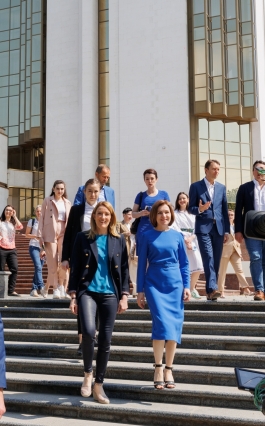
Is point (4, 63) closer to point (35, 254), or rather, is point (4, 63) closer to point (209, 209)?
point (35, 254)

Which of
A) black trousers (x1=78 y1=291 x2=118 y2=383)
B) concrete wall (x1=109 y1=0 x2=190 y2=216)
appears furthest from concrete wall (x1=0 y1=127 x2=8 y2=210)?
black trousers (x1=78 y1=291 x2=118 y2=383)

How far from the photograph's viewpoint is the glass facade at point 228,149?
28797 mm

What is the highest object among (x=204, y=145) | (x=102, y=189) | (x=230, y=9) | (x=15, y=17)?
(x=15, y=17)

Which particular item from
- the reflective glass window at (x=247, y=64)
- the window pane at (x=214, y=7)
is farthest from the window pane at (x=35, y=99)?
the reflective glass window at (x=247, y=64)

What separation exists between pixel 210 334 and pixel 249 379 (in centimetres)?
431

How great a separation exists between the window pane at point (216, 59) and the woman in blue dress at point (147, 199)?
2119 centimetres

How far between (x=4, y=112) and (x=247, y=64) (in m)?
17.3

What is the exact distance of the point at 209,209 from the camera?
27.1 ft

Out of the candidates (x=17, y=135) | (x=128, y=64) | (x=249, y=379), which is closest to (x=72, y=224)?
(x=249, y=379)

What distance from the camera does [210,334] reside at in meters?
6.95

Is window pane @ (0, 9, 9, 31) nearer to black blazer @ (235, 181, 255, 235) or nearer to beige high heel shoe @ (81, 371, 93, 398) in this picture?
black blazer @ (235, 181, 255, 235)

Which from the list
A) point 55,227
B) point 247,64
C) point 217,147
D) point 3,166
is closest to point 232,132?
point 217,147

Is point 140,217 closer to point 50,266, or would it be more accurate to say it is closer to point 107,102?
point 50,266

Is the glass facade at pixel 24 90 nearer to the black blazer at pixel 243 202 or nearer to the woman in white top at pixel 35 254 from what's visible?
the woman in white top at pixel 35 254
